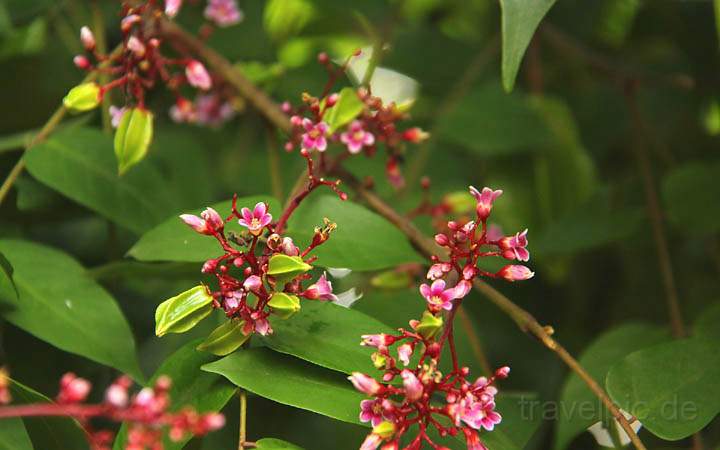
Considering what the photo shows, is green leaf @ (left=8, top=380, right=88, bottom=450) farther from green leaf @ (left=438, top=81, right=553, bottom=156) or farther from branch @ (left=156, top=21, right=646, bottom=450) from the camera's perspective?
green leaf @ (left=438, top=81, right=553, bottom=156)

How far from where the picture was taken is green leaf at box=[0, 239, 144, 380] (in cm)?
91

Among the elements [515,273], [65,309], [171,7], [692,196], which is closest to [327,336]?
[515,273]

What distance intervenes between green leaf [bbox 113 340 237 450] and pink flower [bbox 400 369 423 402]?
0.54 feet

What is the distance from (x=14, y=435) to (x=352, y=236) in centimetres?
36

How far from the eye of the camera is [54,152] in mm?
1066

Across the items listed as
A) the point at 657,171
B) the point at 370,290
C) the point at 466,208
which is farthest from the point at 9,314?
the point at 657,171

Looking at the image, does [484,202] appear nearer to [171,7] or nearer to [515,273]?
Answer: [515,273]

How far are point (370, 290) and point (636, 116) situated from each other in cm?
56

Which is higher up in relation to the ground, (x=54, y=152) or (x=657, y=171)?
(x=54, y=152)

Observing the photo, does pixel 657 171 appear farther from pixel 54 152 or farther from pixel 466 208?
pixel 54 152

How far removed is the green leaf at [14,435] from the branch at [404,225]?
422 mm

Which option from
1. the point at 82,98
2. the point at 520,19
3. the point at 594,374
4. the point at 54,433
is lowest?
the point at 594,374

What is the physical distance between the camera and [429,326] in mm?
780

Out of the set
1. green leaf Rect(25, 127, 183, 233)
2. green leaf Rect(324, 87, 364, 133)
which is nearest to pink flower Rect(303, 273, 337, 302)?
green leaf Rect(324, 87, 364, 133)
